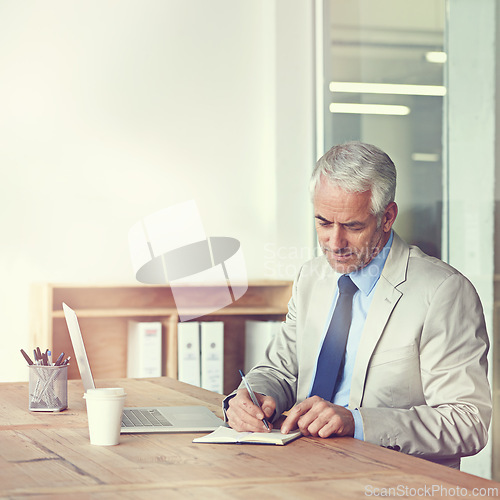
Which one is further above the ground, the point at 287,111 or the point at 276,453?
the point at 287,111

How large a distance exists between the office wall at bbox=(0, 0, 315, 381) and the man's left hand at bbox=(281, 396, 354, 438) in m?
2.38

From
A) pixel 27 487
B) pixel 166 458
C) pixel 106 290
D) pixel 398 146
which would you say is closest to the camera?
A: pixel 27 487

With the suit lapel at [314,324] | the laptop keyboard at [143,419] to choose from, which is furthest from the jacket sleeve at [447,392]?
the laptop keyboard at [143,419]

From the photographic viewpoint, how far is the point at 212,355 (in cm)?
380

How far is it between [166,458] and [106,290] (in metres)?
2.59

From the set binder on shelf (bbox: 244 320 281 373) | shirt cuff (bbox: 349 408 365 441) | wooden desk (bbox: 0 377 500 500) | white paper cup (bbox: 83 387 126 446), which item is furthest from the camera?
binder on shelf (bbox: 244 320 281 373)

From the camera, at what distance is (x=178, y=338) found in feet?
12.3

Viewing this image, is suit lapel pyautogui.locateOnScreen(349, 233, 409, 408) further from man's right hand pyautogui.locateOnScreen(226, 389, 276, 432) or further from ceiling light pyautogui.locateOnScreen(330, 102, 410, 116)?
ceiling light pyautogui.locateOnScreen(330, 102, 410, 116)

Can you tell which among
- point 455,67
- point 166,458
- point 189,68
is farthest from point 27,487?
point 189,68

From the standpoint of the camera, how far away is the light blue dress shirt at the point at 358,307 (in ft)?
6.54

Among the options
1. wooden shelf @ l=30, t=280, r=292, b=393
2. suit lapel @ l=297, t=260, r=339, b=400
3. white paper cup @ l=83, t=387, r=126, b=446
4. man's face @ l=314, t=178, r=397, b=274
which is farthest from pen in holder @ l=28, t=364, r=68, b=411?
wooden shelf @ l=30, t=280, r=292, b=393

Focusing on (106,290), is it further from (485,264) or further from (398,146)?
(485,264)

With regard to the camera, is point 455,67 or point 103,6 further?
point 103,6

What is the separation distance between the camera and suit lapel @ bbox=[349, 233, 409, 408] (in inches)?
75.3
